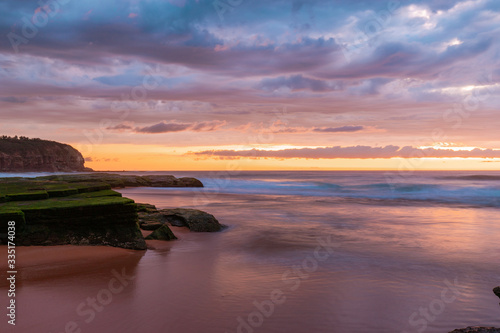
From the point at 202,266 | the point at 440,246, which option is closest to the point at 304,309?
the point at 202,266

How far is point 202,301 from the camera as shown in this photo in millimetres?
6047

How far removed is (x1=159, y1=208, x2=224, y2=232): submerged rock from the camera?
13133 mm

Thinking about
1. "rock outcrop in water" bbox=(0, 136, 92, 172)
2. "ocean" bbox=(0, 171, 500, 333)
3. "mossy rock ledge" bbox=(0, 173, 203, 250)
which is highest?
"rock outcrop in water" bbox=(0, 136, 92, 172)

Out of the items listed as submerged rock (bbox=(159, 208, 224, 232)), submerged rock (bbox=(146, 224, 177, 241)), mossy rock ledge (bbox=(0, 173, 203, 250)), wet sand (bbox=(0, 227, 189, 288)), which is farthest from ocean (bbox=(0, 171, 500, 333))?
submerged rock (bbox=(159, 208, 224, 232))

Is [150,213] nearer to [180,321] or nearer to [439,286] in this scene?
[180,321]

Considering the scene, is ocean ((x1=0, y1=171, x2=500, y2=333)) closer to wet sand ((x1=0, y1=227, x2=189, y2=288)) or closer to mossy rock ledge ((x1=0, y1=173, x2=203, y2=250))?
wet sand ((x1=0, y1=227, x2=189, y2=288))

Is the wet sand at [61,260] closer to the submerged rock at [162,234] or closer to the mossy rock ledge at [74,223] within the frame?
the mossy rock ledge at [74,223]

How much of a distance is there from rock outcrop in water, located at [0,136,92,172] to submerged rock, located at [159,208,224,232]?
284 feet

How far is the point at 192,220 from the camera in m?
13.3

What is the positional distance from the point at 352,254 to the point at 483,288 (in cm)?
341

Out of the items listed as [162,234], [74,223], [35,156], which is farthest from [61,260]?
[35,156]

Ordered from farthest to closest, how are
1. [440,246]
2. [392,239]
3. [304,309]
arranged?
[392,239] → [440,246] → [304,309]

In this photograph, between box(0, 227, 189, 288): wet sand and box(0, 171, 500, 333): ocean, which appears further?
box(0, 227, 189, 288): wet sand

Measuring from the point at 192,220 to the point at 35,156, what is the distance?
98.2 meters
